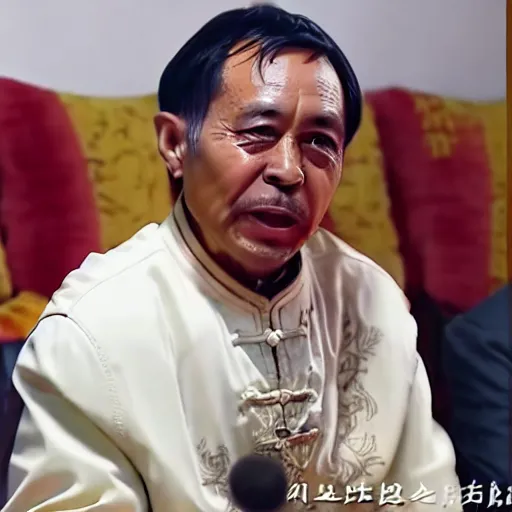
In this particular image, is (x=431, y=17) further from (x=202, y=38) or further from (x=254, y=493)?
(x=254, y=493)

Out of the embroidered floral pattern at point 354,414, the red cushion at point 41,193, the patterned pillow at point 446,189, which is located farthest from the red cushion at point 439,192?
the red cushion at point 41,193

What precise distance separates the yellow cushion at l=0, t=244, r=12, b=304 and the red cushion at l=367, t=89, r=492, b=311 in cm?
46

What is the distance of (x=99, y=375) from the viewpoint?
0.79m

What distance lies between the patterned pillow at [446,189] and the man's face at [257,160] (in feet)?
0.43

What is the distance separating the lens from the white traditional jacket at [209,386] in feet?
2.56

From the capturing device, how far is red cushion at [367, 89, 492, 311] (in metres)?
0.95

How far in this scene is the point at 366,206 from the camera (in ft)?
3.07

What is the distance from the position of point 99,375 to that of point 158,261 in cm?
A: 14

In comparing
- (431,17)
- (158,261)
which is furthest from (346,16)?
(158,261)
